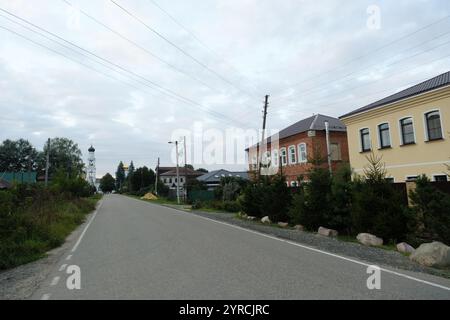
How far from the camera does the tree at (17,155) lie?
339 feet

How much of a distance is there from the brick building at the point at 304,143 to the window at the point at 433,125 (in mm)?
11266

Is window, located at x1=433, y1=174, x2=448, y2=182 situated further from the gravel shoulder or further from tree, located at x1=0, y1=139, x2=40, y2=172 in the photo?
tree, located at x1=0, y1=139, x2=40, y2=172

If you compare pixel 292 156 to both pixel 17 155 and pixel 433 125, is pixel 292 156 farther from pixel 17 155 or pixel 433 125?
pixel 17 155

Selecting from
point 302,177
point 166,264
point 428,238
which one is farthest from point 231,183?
point 166,264

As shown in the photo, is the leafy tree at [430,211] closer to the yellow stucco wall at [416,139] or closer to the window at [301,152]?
the yellow stucco wall at [416,139]

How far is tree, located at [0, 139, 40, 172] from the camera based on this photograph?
103 meters

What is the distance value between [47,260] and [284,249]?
21.0ft

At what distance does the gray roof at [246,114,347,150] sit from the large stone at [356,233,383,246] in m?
22.9

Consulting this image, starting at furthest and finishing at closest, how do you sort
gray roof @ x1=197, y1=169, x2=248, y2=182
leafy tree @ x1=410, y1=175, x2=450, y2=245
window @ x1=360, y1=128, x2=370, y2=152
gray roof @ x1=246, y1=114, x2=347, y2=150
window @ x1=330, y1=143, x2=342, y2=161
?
gray roof @ x1=197, y1=169, x2=248, y2=182 → gray roof @ x1=246, y1=114, x2=347, y2=150 → window @ x1=330, y1=143, x2=342, y2=161 → window @ x1=360, y1=128, x2=370, y2=152 → leafy tree @ x1=410, y1=175, x2=450, y2=245

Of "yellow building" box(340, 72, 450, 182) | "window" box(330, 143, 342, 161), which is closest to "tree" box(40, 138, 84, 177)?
"window" box(330, 143, 342, 161)

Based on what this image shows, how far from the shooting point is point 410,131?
21234 millimetres
